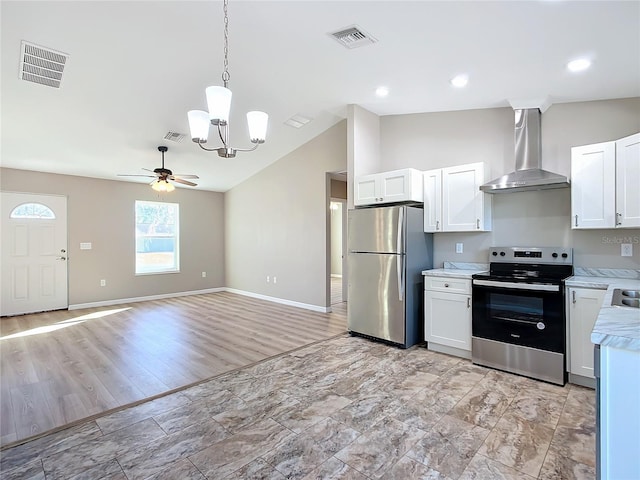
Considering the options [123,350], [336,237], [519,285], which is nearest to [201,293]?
[123,350]

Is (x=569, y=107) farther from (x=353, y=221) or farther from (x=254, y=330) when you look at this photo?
(x=254, y=330)

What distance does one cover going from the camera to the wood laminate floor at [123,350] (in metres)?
2.61

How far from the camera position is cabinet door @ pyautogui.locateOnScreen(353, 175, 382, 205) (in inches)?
165

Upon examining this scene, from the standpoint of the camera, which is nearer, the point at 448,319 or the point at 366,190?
the point at 448,319

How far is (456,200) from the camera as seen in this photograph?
12.4ft

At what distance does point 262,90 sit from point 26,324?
4.98 meters

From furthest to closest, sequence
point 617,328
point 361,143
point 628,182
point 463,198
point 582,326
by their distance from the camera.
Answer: point 361,143, point 463,198, point 582,326, point 628,182, point 617,328

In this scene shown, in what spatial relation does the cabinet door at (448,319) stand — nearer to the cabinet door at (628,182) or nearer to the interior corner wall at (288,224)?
the cabinet door at (628,182)

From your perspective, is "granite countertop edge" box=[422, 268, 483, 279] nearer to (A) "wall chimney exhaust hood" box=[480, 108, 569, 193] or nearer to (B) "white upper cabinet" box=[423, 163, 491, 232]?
(B) "white upper cabinet" box=[423, 163, 491, 232]

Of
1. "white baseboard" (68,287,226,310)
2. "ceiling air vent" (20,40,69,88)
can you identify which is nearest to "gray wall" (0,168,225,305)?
"white baseboard" (68,287,226,310)

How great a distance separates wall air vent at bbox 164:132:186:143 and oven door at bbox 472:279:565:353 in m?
4.41

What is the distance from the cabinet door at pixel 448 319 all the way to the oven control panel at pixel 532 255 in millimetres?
645

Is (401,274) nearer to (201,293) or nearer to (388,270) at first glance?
(388,270)

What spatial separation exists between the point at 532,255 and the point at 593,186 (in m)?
0.84
